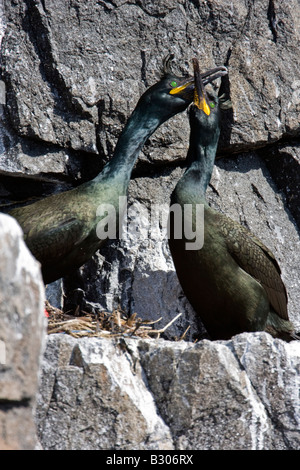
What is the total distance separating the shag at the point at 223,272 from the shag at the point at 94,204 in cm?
23

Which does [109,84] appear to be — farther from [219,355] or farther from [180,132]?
[219,355]

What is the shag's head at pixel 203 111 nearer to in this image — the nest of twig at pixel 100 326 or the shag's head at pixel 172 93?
the shag's head at pixel 172 93

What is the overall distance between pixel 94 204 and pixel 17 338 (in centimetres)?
226

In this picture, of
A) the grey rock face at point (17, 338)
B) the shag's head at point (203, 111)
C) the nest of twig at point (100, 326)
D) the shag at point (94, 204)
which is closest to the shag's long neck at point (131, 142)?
the shag at point (94, 204)

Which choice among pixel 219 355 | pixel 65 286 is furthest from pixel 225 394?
pixel 65 286

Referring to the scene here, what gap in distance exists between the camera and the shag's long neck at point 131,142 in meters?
5.02

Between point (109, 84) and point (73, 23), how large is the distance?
45cm

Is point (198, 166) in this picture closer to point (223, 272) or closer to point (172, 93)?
point (172, 93)

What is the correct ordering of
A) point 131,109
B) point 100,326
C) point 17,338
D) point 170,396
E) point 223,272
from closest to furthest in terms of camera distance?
point 17,338
point 170,396
point 100,326
point 223,272
point 131,109

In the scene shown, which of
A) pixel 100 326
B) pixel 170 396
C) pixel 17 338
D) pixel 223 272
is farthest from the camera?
pixel 223 272

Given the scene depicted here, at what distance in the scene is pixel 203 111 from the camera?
5156mm

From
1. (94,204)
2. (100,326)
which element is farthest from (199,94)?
(100,326)
